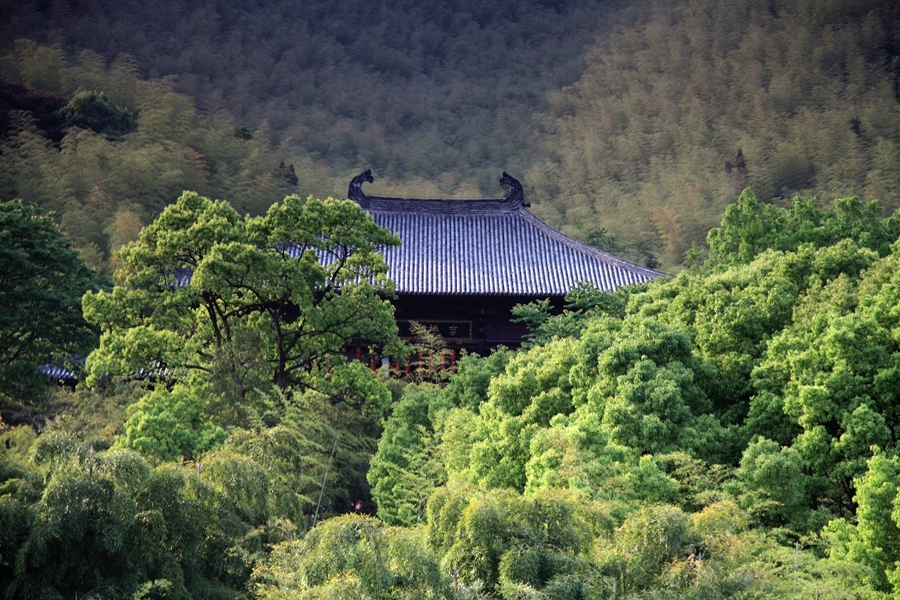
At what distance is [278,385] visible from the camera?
16609 mm

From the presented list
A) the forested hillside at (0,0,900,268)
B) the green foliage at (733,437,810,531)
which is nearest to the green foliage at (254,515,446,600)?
the green foliage at (733,437,810,531)

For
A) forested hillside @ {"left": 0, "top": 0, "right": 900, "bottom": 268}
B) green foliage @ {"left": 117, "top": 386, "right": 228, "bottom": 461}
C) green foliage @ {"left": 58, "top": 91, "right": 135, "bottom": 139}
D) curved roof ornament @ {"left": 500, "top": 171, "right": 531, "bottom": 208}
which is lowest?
green foliage @ {"left": 117, "top": 386, "right": 228, "bottom": 461}

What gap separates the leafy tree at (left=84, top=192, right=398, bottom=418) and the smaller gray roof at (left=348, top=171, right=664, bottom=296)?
6.43 meters

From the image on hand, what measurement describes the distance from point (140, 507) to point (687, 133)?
4803 centimetres

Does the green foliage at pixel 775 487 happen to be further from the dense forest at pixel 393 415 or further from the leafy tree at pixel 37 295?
the leafy tree at pixel 37 295

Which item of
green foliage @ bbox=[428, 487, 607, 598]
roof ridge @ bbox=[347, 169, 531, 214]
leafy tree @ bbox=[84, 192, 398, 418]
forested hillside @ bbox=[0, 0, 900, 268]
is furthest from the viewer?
forested hillside @ bbox=[0, 0, 900, 268]

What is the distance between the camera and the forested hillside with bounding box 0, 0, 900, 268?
1864 inches

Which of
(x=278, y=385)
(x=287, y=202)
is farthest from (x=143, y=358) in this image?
(x=287, y=202)

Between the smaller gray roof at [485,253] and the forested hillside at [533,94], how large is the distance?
14.1 meters

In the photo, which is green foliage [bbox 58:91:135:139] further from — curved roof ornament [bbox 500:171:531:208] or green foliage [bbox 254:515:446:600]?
green foliage [bbox 254:515:446:600]

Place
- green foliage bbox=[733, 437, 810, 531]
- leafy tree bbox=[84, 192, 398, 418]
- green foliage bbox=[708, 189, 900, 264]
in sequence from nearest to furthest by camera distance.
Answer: green foliage bbox=[733, 437, 810, 531], leafy tree bbox=[84, 192, 398, 418], green foliage bbox=[708, 189, 900, 264]

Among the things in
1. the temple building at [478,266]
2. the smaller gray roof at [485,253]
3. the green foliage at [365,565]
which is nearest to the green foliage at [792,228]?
the temple building at [478,266]

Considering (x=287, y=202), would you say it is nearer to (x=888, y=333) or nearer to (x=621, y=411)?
(x=621, y=411)

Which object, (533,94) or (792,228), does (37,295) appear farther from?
(533,94)
